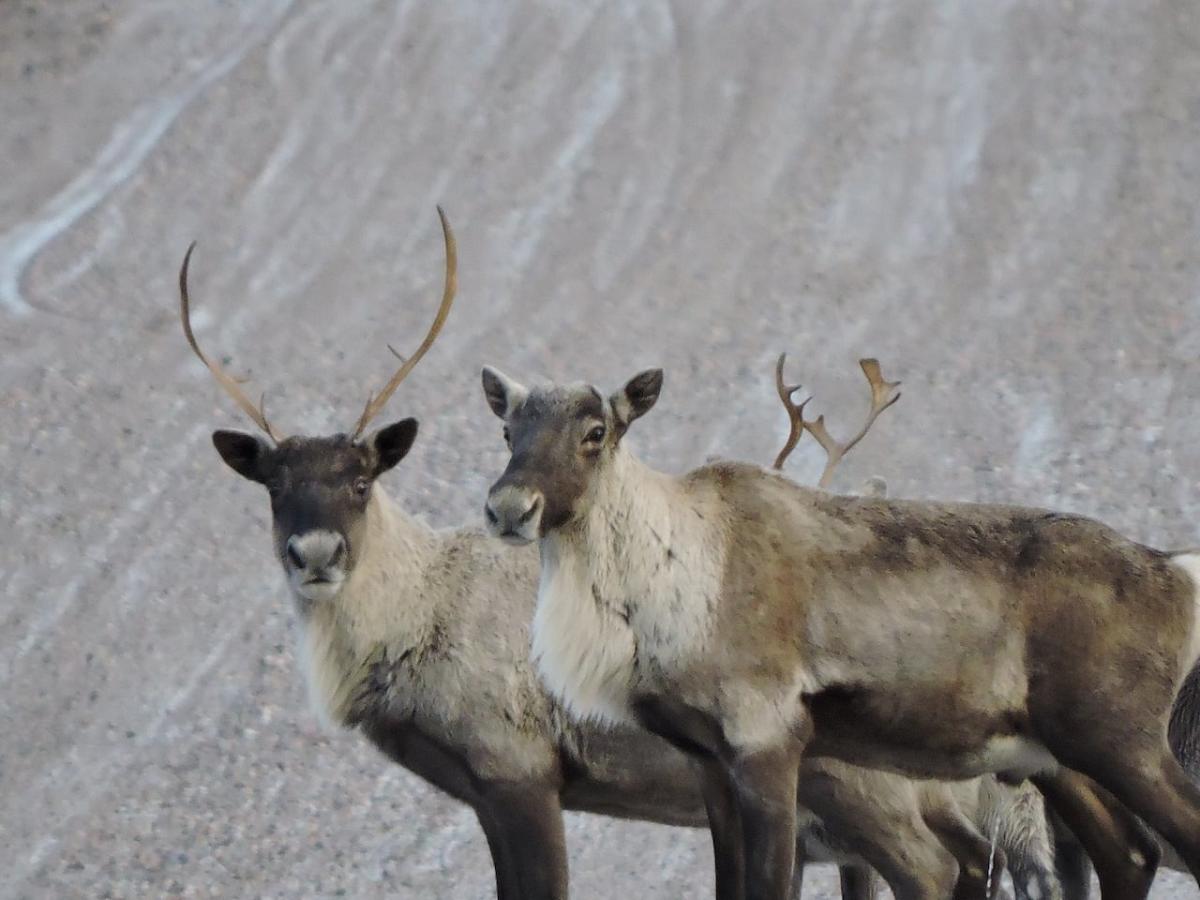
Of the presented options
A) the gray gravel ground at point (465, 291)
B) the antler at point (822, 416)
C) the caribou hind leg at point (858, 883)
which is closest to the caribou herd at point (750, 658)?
the caribou hind leg at point (858, 883)

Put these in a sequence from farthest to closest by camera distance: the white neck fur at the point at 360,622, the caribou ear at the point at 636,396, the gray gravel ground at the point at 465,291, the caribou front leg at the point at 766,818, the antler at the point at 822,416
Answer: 1. the gray gravel ground at the point at 465,291
2. the antler at the point at 822,416
3. the white neck fur at the point at 360,622
4. the caribou ear at the point at 636,396
5. the caribou front leg at the point at 766,818

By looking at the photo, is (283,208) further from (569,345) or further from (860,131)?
(860,131)

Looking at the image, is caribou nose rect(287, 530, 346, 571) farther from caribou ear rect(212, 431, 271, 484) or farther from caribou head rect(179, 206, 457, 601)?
caribou ear rect(212, 431, 271, 484)

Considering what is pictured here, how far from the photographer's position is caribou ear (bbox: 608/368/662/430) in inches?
317

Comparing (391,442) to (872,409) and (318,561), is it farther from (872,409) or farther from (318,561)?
(872,409)

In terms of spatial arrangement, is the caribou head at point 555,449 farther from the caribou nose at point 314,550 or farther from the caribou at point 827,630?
the caribou nose at point 314,550

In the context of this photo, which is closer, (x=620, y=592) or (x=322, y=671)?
(x=620, y=592)

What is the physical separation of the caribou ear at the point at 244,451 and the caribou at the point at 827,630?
57.4 inches

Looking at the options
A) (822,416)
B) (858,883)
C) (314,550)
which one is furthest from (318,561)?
(822,416)

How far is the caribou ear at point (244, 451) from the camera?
9.00m

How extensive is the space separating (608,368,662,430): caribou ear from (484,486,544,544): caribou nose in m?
0.59

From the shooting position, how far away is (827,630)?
303 inches

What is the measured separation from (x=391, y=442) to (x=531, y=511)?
1.60 meters

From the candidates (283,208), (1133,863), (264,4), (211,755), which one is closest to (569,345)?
(283,208)
